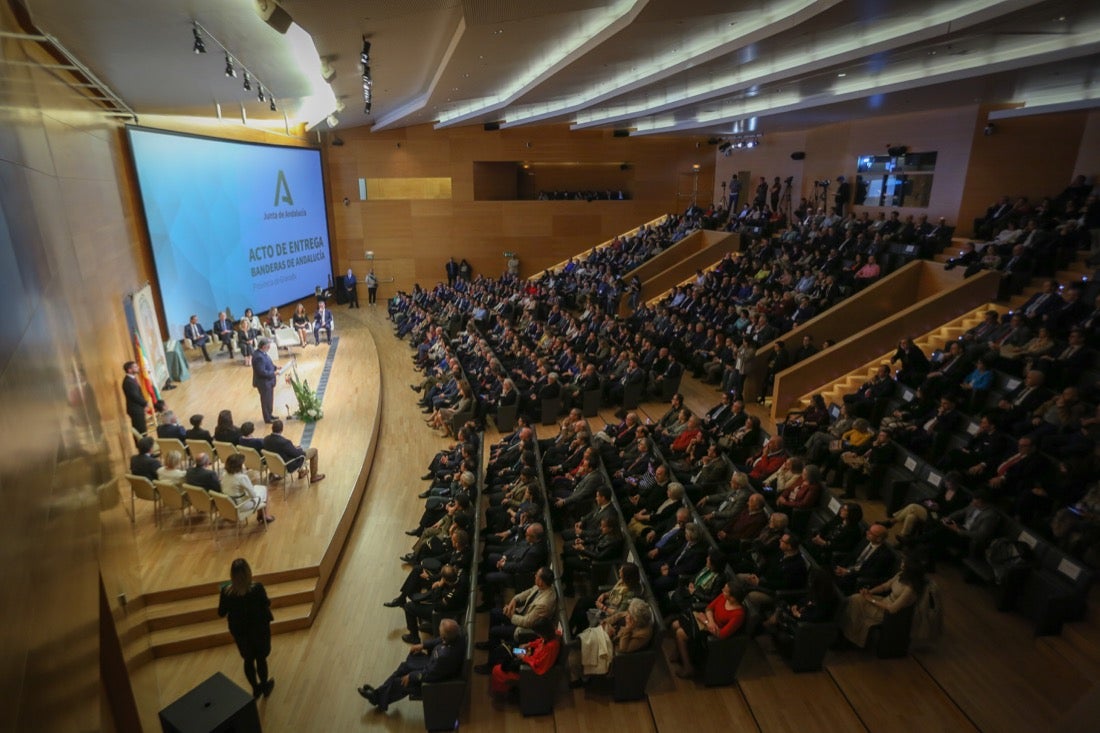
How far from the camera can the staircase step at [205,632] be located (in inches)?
200

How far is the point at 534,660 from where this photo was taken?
4121 mm

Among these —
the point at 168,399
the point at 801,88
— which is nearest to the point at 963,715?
the point at 801,88

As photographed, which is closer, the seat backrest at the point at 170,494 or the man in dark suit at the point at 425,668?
the man in dark suit at the point at 425,668

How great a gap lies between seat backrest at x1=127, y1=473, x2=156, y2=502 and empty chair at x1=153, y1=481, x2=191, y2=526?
3.2 inches

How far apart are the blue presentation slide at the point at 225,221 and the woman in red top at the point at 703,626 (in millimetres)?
10468

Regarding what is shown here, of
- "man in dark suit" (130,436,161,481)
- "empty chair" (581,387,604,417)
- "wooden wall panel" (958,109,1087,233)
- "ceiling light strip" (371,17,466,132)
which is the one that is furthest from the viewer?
"wooden wall panel" (958,109,1087,233)

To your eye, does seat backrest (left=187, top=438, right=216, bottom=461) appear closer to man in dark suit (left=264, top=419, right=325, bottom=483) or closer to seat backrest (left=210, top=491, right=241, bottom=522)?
man in dark suit (left=264, top=419, right=325, bottom=483)

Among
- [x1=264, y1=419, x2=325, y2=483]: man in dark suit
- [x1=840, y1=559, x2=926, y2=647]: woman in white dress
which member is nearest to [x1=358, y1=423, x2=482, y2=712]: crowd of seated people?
[x1=264, y1=419, x2=325, y2=483]: man in dark suit

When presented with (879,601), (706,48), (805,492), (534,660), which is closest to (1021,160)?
(706,48)

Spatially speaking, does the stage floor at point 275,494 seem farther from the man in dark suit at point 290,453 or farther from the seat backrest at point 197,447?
the seat backrest at point 197,447

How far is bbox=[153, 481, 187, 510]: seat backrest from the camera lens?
6141 mm

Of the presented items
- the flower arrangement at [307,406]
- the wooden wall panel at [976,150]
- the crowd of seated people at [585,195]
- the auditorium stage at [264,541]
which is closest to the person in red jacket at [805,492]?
the auditorium stage at [264,541]

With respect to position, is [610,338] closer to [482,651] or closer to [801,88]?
[801,88]

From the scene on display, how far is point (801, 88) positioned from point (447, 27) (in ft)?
20.8
